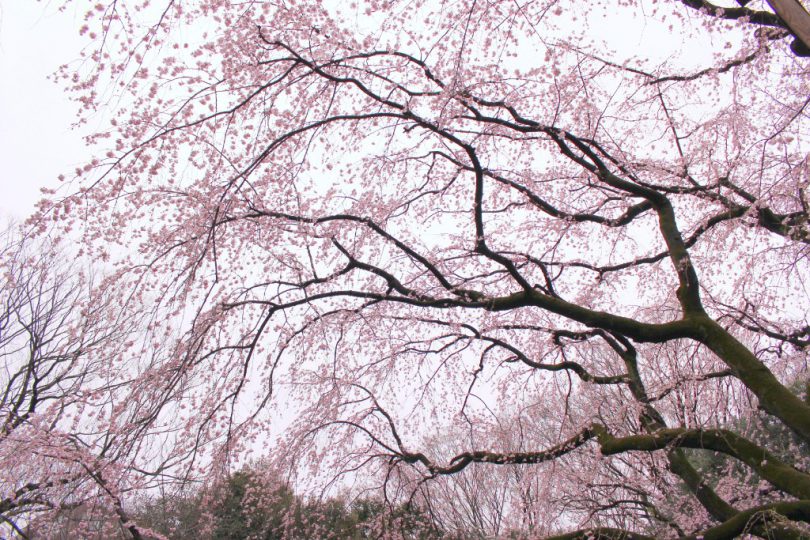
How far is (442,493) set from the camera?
14.1 m

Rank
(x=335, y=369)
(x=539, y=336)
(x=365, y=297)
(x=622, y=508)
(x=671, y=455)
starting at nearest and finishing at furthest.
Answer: (x=365, y=297) → (x=671, y=455) → (x=622, y=508) → (x=335, y=369) → (x=539, y=336)

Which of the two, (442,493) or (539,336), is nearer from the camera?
(539,336)

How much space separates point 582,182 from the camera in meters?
6.91

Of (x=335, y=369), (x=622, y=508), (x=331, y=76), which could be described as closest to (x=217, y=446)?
(x=335, y=369)

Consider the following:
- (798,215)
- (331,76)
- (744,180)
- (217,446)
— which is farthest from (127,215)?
(744,180)

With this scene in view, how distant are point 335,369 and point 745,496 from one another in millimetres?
5883

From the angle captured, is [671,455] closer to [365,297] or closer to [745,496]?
[745,496]

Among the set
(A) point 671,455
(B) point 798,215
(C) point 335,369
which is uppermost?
(B) point 798,215

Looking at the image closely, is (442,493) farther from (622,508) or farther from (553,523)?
(622,508)

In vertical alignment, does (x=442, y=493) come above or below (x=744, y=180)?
below

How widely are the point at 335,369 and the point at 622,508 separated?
397 cm

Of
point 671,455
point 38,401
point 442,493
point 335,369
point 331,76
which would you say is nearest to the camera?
point 331,76

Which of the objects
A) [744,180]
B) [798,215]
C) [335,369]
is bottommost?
[335,369]

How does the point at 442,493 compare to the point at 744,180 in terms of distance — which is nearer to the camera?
the point at 744,180
